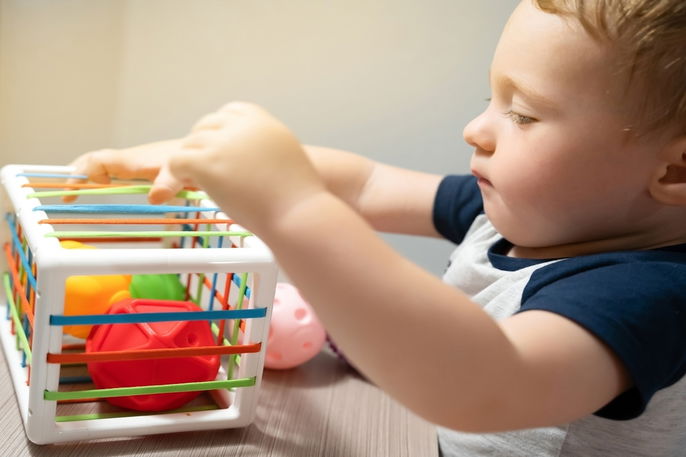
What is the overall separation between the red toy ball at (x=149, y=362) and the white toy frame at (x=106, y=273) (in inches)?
0.6

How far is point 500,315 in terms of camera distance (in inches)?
25.8

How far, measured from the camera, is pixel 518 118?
577mm

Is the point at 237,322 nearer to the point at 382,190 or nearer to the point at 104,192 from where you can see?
the point at 104,192

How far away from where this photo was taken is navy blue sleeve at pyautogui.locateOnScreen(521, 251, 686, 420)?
48 centimetres

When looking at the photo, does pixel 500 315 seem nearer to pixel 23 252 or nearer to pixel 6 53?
pixel 23 252

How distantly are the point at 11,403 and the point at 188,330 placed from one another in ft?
0.56

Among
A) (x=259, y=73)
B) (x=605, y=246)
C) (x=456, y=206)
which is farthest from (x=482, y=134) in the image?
(x=259, y=73)

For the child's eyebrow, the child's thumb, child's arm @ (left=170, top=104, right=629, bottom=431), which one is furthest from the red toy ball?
the child's eyebrow

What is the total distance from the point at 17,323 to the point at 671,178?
1.89 feet

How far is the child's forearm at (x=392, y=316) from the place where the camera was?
0.40m

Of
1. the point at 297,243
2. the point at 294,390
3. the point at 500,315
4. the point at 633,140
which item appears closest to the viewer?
the point at 297,243

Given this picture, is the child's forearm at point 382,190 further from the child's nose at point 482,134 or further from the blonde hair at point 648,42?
the blonde hair at point 648,42

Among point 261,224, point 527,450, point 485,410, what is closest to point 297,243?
point 261,224

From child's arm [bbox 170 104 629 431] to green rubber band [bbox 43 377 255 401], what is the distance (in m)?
0.22
